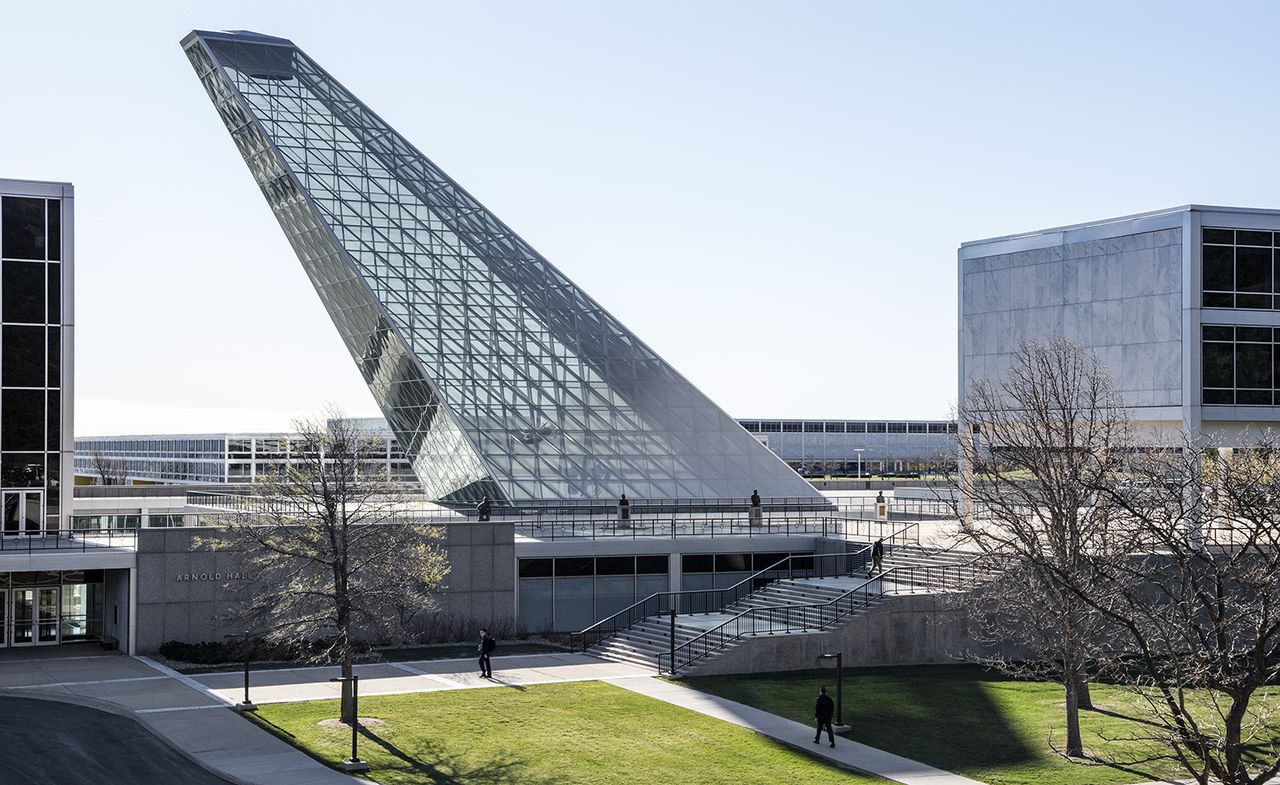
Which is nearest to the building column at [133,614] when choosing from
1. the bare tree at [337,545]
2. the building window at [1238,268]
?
the bare tree at [337,545]

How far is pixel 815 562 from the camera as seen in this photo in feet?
148

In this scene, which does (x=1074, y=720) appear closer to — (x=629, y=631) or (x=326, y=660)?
(x=629, y=631)

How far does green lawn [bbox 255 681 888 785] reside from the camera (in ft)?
82.0

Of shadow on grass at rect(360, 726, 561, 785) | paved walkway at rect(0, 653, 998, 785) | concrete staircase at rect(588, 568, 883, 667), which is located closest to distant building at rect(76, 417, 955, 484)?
concrete staircase at rect(588, 568, 883, 667)

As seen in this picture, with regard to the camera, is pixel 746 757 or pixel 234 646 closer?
pixel 746 757

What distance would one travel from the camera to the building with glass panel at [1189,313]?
4944 centimetres

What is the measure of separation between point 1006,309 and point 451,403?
22614 millimetres

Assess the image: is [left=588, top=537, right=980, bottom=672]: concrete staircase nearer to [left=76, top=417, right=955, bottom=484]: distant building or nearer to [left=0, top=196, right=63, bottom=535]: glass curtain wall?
[left=0, top=196, right=63, bottom=535]: glass curtain wall

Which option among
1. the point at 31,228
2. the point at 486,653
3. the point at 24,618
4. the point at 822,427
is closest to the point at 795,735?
the point at 486,653

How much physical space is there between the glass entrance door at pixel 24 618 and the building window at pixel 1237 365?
1532 inches

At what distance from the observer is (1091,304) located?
53125 millimetres

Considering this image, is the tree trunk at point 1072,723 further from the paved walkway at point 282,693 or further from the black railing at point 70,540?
the black railing at point 70,540

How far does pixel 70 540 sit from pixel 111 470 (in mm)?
118495

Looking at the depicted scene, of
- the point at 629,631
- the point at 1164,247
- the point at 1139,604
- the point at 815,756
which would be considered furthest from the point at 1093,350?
the point at 1139,604
